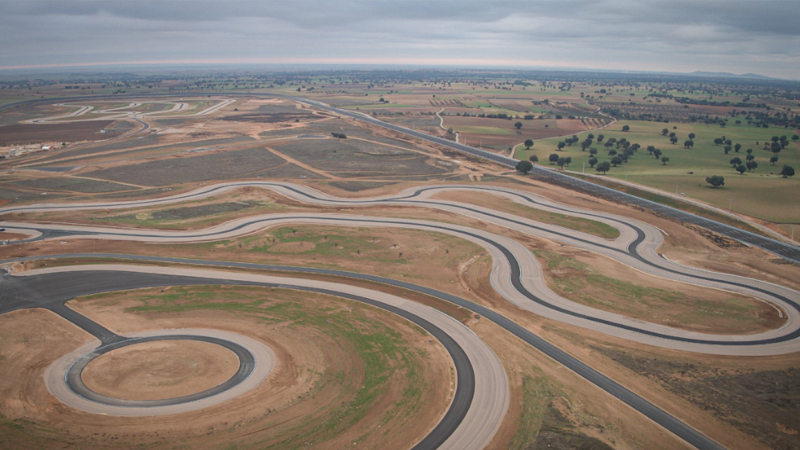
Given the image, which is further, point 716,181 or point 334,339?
point 716,181

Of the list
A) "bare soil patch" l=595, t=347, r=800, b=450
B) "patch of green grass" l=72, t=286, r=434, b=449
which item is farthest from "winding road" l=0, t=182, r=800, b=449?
"patch of green grass" l=72, t=286, r=434, b=449

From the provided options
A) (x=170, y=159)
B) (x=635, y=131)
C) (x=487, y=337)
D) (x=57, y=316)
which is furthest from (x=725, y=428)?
(x=635, y=131)

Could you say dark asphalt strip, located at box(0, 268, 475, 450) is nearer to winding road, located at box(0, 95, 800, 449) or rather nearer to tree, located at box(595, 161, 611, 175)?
winding road, located at box(0, 95, 800, 449)

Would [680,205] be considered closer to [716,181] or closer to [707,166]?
[716,181]

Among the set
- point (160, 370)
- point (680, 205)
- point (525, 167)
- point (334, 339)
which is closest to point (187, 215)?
point (160, 370)

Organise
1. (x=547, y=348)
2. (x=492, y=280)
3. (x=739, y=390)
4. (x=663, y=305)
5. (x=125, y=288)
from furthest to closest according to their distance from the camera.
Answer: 1. (x=492, y=280)
2. (x=125, y=288)
3. (x=663, y=305)
4. (x=547, y=348)
5. (x=739, y=390)

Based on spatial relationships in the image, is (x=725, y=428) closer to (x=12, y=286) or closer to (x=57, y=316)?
(x=57, y=316)
